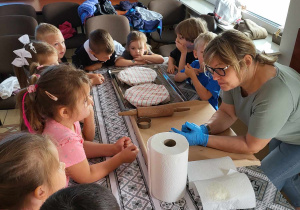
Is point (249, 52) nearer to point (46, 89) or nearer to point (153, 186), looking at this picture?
point (153, 186)

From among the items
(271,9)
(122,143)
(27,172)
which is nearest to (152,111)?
(122,143)

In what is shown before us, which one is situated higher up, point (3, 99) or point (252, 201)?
point (252, 201)

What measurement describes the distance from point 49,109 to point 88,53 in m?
1.10

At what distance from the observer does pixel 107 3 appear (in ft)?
12.2

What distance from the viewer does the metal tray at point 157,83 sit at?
5.23 ft

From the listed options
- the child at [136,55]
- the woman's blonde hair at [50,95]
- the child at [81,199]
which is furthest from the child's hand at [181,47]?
the child at [81,199]

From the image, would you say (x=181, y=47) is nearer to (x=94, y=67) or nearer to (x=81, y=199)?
(x=94, y=67)

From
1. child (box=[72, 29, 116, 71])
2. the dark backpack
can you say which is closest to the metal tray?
child (box=[72, 29, 116, 71])

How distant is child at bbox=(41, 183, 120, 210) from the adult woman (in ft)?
2.33

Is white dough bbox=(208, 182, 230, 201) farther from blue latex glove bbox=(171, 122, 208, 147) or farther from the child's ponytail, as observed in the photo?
the child's ponytail

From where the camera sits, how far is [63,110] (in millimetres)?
1110

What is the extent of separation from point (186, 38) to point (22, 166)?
5.41 feet

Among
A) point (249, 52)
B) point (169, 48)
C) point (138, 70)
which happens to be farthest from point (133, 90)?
point (169, 48)

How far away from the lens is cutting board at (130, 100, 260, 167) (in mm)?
1183
